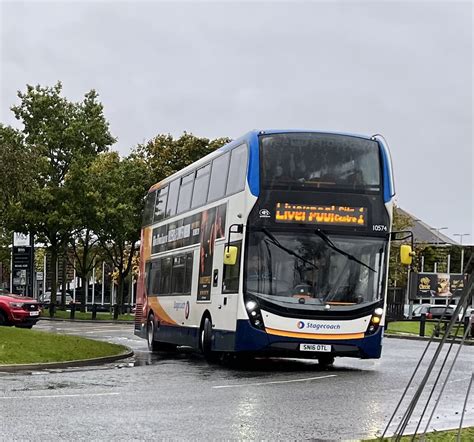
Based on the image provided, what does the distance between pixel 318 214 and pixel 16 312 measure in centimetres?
1748

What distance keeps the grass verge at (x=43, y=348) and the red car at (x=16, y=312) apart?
9.18 m

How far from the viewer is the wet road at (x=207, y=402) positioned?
1005 centimetres

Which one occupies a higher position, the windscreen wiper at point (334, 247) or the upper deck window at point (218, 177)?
the upper deck window at point (218, 177)

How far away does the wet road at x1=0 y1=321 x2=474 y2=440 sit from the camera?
1005 cm

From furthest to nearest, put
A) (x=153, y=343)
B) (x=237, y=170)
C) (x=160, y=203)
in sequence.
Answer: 1. (x=160, y=203)
2. (x=153, y=343)
3. (x=237, y=170)

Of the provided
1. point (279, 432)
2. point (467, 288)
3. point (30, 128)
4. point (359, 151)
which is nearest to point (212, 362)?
point (359, 151)

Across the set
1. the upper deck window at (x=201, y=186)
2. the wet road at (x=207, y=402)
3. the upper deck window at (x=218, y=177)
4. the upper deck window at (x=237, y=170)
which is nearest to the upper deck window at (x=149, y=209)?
the upper deck window at (x=201, y=186)

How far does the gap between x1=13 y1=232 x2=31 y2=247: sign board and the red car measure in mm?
20361

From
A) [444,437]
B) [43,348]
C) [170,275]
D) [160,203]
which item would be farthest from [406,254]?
[160,203]

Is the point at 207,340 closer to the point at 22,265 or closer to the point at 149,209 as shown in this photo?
the point at 149,209

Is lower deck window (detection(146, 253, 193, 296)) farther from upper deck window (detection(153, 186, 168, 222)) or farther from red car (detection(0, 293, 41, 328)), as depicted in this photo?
red car (detection(0, 293, 41, 328))

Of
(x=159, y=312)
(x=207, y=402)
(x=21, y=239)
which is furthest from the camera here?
(x=21, y=239)

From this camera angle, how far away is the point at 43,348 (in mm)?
20344

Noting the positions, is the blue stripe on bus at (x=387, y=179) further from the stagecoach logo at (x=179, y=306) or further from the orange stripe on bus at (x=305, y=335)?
the stagecoach logo at (x=179, y=306)
